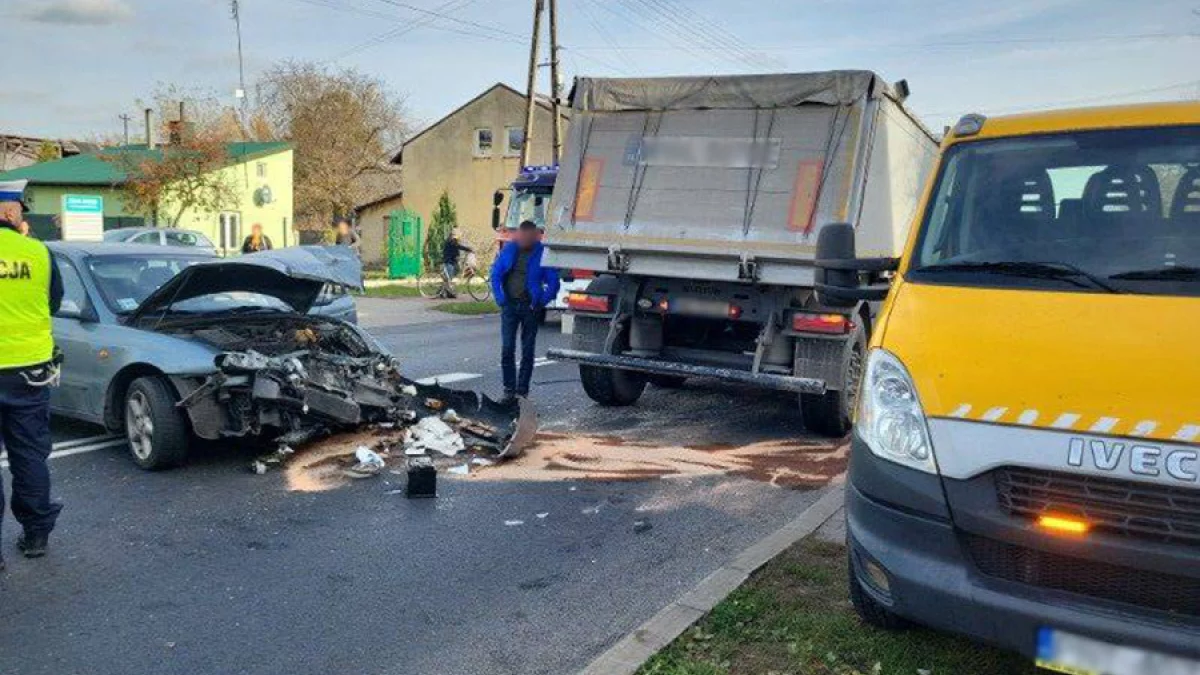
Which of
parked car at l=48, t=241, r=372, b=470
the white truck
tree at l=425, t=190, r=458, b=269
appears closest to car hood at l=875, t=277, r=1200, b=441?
the white truck

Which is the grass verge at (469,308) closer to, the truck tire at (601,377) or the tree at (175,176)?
the truck tire at (601,377)

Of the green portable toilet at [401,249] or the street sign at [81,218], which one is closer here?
the street sign at [81,218]

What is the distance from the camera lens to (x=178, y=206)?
3294 cm

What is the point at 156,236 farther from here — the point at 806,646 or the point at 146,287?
the point at 806,646

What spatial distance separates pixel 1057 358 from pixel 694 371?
4.55m

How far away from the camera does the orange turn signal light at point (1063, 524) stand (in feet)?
9.23

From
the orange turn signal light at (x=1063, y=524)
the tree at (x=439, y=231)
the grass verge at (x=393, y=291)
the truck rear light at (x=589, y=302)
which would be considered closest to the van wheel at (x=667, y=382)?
the truck rear light at (x=589, y=302)

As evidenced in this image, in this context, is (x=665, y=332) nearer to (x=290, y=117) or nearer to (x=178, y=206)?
(x=178, y=206)

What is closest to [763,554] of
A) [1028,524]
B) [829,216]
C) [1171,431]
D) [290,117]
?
[1028,524]

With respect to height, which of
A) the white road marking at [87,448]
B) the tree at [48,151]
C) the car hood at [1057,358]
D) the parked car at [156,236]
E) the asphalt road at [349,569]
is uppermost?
the tree at [48,151]

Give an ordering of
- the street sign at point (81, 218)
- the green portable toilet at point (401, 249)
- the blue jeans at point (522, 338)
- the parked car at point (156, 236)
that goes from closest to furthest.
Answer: the blue jeans at point (522, 338) → the street sign at point (81, 218) → the parked car at point (156, 236) → the green portable toilet at point (401, 249)

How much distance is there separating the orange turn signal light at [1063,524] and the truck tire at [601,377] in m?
5.45

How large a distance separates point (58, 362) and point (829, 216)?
5153 mm

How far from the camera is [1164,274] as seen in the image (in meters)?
3.32
